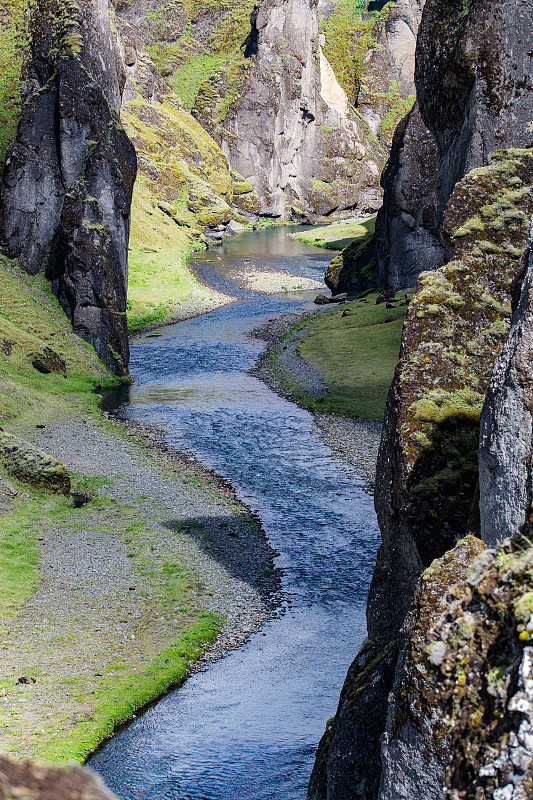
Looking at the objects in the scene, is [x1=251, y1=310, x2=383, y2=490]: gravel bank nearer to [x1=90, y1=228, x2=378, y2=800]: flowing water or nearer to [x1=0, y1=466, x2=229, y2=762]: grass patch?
[x1=90, y1=228, x2=378, y2=800]: flowing water

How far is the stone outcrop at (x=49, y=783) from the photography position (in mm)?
2275

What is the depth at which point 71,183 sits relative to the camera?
162 feet

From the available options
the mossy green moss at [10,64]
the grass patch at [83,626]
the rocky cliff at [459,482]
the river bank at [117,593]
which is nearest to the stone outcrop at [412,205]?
the mossy green moss at [10,64]

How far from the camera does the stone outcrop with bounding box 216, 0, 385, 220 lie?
160875 millimetres

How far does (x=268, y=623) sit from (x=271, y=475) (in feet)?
36.9

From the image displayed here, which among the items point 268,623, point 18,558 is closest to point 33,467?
A: point 18,558

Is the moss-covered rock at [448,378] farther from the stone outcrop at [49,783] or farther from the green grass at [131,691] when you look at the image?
the stone outcrop at [49,783]

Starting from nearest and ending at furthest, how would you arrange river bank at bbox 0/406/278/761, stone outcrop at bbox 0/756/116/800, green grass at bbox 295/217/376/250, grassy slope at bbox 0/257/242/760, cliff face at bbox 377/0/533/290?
stone outcrop at bbox 0/756/116/800
grassy slope at bbox 0/257/242/760
river bank at bbox 0/406/278/761
cliff face at bbox 377/0/533/290
green grass at bbox 295/217/376/250

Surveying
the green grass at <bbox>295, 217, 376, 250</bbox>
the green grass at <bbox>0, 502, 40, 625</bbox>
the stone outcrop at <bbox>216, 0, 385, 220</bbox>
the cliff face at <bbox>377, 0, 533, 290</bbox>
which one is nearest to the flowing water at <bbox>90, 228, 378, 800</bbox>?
the green grass at <bbox>0, 502, 40, 625</bbox>

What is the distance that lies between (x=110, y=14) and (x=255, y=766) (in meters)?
51.5

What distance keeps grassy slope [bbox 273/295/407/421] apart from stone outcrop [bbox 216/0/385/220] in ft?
338

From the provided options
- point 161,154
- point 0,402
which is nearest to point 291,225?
point 161,154

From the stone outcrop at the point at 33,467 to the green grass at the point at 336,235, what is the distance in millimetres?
93456

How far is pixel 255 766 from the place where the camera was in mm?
15305
